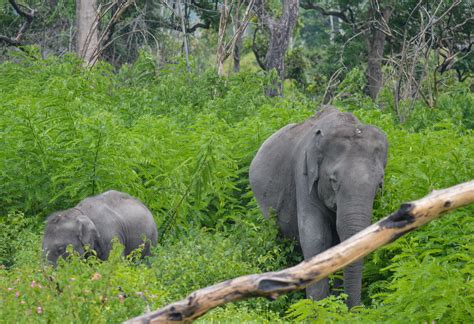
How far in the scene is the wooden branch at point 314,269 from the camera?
655 centimetres

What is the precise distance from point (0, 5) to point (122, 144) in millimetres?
18315

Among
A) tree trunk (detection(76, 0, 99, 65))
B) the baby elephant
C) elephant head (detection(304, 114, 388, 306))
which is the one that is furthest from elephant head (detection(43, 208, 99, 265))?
tree trunk (detection(76, 0, 99, 65))

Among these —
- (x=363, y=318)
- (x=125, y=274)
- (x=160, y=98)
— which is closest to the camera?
(x=125, y=274)

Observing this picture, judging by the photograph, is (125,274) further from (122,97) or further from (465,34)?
(465,34)

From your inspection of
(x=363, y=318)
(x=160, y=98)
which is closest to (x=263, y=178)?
(x=363, y=318)

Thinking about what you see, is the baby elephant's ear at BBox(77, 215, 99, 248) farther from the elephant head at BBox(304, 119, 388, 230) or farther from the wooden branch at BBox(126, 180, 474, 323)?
the wooden branch at BBox(126, 180, 474, 323)

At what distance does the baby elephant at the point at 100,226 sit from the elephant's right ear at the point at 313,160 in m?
1.94

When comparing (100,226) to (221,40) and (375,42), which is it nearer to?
(221,40)

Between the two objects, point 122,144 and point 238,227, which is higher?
point 122,144

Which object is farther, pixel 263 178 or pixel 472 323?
pixel 263 178

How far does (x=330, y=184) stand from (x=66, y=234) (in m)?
2.88

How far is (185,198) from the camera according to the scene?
1446 centimetres

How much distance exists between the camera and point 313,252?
12.3 meters

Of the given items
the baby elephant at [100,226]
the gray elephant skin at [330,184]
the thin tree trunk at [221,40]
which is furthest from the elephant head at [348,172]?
the thin tree trunk at [221,40]
